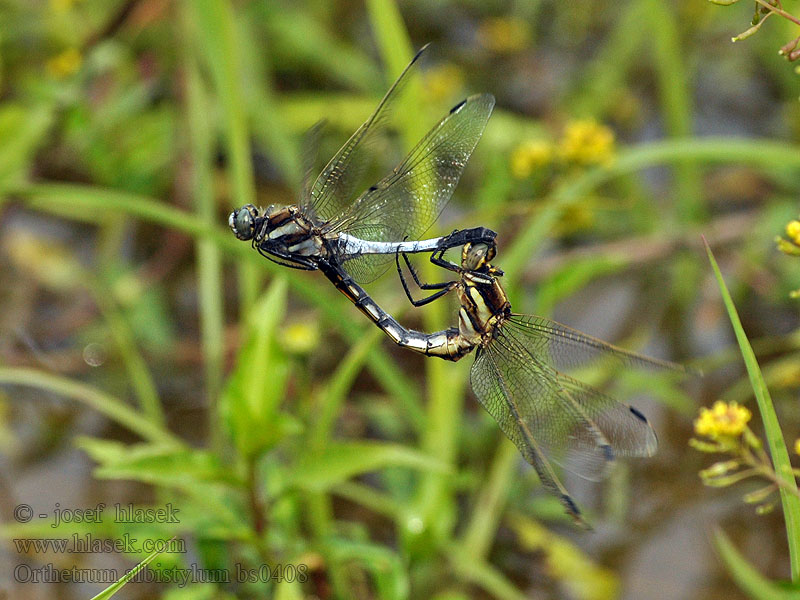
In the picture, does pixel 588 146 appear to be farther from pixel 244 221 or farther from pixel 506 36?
pixel 506 36

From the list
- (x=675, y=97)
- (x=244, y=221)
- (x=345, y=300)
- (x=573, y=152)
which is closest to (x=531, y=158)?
(x=573, y=152)

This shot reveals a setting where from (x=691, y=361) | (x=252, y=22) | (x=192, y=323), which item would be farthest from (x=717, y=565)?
(x=252, y=22)

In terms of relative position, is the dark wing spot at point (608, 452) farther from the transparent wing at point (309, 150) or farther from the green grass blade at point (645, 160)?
the transparent wing at point (309, 150)

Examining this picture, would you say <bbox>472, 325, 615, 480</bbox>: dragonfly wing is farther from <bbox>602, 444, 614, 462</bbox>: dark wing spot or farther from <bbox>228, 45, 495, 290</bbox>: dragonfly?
<bbox>228, 45, 495, 290</bbox>: dragonfly

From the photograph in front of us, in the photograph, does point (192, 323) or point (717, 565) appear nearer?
point (717, 565)

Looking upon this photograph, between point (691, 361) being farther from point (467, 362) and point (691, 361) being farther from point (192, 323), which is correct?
point (192, 323)
